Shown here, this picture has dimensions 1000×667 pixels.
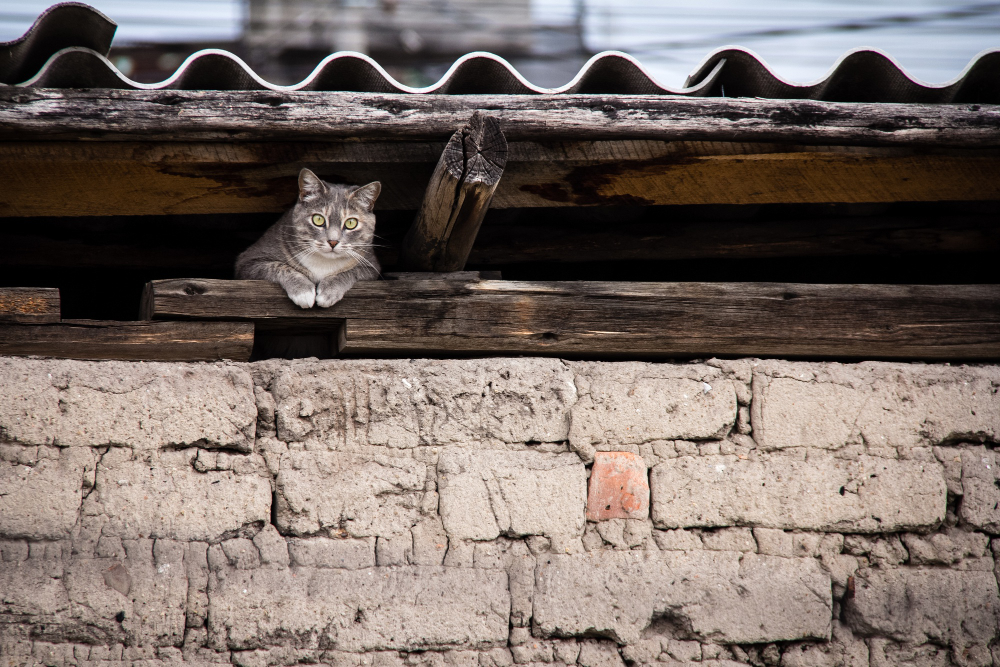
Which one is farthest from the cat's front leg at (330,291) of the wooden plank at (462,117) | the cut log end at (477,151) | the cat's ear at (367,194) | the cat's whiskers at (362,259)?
the cut log end at (477,151)

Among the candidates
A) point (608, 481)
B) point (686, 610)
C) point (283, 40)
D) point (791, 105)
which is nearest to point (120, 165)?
point (608, 481)

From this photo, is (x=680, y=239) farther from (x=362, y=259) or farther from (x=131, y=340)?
(x=131, y=340)

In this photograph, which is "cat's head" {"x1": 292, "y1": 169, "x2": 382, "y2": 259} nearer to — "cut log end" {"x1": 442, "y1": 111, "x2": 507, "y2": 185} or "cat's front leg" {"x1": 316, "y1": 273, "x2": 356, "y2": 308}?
"cat's front leg" {"x1": 316, "y1": 273, "x2": 356, "y2": 308}

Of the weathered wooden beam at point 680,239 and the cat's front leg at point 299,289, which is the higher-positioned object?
the weathered wooden beam at point 680,239

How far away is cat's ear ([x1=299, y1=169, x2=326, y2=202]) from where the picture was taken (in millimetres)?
2510

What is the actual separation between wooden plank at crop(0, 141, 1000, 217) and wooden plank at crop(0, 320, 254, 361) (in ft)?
1.18

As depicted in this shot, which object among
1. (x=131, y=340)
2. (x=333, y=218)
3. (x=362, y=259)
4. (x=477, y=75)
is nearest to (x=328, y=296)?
(x=362, y=259)

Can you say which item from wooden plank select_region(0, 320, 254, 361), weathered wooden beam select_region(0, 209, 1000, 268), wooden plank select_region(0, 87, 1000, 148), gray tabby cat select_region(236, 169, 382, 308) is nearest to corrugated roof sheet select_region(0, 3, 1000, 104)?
wooden plank select_region(0, 87, 1000, 148)

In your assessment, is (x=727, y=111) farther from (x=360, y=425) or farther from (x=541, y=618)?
(x=541, y=618)

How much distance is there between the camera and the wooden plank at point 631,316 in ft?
8.23

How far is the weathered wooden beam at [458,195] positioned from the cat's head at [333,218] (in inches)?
11.4

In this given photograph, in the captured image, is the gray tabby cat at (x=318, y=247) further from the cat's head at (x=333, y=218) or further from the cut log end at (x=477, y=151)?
the cut log end at (x=477, y=151)

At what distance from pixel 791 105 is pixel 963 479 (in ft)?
4.53

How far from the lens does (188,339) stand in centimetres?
247
